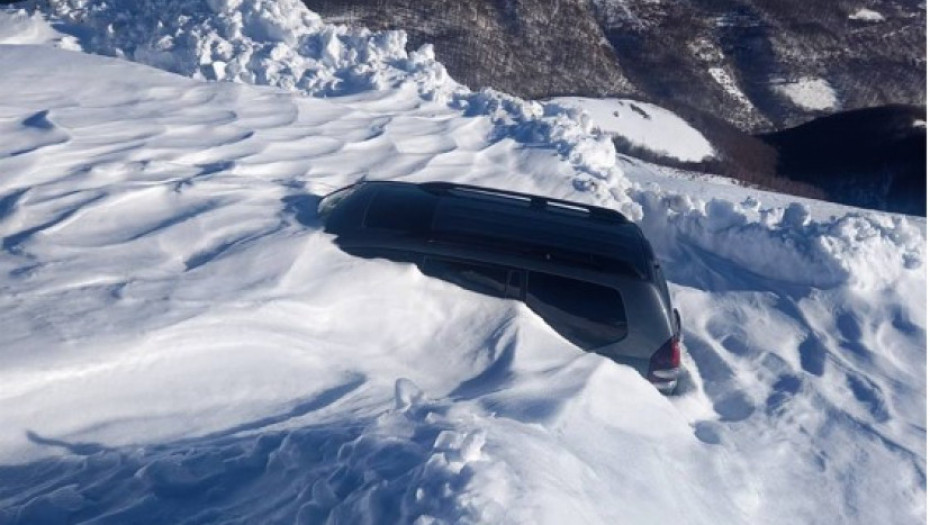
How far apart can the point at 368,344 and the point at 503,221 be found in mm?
1359

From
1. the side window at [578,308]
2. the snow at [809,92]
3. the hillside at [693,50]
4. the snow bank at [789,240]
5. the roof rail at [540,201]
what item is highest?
the roof rail at [540,201]

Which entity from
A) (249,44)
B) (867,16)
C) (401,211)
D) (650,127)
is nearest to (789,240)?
(401,211)

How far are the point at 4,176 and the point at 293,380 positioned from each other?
12.0 feet

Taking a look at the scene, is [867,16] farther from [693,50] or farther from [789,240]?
[789,240]

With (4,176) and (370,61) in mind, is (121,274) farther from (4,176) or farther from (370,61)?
(370,61)

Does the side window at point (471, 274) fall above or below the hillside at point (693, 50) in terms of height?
above

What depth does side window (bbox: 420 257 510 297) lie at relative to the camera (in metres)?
5.59

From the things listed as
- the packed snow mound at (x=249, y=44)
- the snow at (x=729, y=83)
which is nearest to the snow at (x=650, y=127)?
the packed snow mound at (x=249, y=44)

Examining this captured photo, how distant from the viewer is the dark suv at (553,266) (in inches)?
215

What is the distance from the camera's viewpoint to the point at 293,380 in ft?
15.5

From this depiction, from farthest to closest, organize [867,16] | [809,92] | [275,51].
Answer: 1. [867,16]
2. [809,92]
3. [275,51]

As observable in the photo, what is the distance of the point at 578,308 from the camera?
5.55 m

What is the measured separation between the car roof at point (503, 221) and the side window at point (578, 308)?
255 millimetres

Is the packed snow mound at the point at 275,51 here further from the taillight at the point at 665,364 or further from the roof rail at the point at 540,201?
the taillight at the point at 665,364
